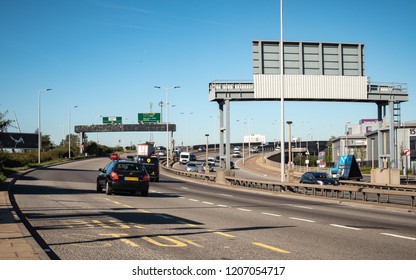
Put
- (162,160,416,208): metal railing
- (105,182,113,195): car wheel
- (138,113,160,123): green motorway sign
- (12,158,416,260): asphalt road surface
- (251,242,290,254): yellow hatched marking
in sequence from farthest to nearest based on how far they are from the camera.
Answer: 1. (138,113,160,123): green motorway sign
2. (105,182,113,195): car wheel
3. (162,160,416,208): metal railing
4. (251,242,290,254): yellow hatched marking
5. (12,158,416,260): asphalt road surface

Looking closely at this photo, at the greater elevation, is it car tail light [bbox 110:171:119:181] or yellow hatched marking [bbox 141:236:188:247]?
car tail light [bbox 110:171:119:181]

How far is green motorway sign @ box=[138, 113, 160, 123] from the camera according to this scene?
122 m

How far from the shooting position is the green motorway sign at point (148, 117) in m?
122

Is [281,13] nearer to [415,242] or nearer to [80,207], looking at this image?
[80,207]

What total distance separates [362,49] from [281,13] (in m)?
10.8

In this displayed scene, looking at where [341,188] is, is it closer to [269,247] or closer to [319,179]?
[319,179]

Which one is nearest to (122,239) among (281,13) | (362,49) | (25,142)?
(281,13)

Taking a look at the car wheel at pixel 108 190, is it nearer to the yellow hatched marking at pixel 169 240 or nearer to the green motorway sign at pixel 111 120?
the yellow hatched marking at pixel 169 240

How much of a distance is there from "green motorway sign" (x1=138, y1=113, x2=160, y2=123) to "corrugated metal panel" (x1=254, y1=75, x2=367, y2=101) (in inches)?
3187

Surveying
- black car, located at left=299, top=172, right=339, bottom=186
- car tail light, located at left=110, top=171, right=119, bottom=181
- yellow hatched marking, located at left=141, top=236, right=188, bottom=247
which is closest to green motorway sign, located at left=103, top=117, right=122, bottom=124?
black car, located at left=299, top=172, right=339, bottom=186

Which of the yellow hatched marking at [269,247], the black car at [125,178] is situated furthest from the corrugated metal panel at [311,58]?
the yellow hatched marking at [269,247]

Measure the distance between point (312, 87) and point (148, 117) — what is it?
272ft

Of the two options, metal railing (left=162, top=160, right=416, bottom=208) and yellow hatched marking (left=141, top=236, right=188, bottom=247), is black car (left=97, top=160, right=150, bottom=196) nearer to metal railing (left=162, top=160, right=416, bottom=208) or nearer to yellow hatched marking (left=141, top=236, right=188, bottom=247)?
metal railing (left=162, top=160, right=416, bottom=208)

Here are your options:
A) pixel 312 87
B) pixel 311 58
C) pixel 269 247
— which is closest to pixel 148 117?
pixel 312 87
